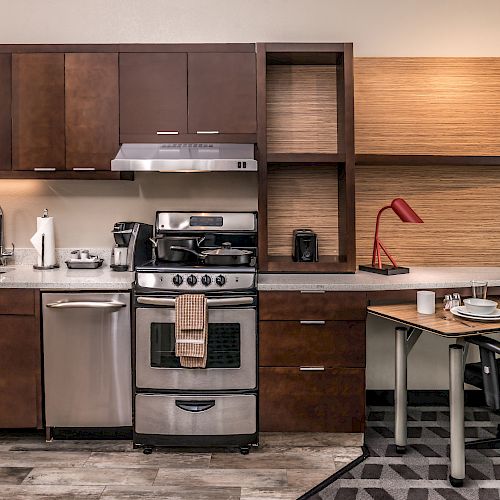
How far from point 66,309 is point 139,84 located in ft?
4.52

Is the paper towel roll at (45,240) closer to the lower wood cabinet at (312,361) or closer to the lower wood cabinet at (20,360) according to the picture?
the lower wood cabinet at (20,360)

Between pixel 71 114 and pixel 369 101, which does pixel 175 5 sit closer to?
pixel 71 114

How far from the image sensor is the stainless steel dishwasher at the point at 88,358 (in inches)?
122

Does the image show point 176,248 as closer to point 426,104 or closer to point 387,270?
point 387,270

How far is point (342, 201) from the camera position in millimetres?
3650

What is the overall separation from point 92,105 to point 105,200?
657 mm

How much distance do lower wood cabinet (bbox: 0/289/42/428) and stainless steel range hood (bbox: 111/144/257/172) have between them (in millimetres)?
→ 909

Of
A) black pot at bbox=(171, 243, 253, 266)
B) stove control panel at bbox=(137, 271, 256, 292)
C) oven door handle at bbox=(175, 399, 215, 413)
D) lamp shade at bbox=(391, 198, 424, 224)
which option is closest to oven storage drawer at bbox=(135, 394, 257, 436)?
oven door handle at bbox=(175, 399, 215, 413)

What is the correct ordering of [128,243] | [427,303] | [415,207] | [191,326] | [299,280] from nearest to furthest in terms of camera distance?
[427,303]
[191,326]
[299,280]
[128,243]
[415,207]

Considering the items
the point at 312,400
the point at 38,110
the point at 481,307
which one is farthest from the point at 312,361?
the point at 38,110

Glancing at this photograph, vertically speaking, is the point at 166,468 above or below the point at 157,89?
below

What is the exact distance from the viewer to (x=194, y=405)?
10.1 feet

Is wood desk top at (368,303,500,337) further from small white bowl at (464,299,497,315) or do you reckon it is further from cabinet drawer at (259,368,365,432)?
cabinet drawer at (259,368,365,432)

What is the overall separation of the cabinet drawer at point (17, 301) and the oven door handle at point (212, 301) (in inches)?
23.1
